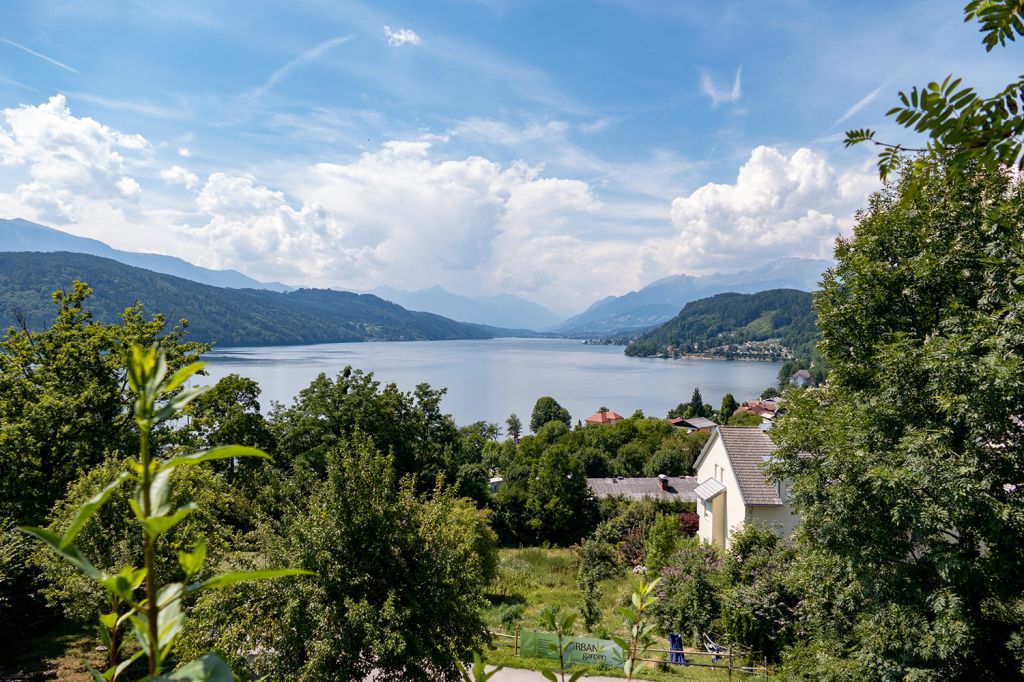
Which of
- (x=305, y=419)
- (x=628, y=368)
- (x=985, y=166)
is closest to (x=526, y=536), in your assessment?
(x=305, y=419)

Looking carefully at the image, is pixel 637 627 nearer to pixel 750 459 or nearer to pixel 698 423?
pixel 750 459

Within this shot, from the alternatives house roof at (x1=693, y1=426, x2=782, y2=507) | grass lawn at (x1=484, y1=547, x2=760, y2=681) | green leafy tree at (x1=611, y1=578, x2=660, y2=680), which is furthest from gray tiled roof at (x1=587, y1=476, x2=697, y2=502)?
green leafy tree at (x1=611, y1=578, x2=660, y2=680)

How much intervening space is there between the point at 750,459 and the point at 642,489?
1801 centimetres

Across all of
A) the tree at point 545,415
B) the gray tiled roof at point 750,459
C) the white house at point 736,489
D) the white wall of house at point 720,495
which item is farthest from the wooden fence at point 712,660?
the tree at point 545,415

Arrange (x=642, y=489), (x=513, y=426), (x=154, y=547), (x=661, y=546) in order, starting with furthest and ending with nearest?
(x=513, y=426)
(x=642, y=489)
(x=661, y=546)
(x=154, y=547)

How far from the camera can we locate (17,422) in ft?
52.4

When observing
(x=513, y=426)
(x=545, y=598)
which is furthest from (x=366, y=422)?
(x=513, y=426)

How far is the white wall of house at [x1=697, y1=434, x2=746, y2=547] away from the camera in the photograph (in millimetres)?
24125

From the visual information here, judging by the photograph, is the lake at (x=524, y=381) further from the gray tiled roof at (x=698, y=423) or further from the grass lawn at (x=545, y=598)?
the grass lawn at (x=545, y=598)

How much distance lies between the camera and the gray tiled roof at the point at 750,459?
2320 cm

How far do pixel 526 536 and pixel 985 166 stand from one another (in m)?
35.9

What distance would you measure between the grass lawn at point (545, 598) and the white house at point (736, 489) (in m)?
4.66

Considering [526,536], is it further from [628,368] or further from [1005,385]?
[628,368]

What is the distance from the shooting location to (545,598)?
76.8ft
